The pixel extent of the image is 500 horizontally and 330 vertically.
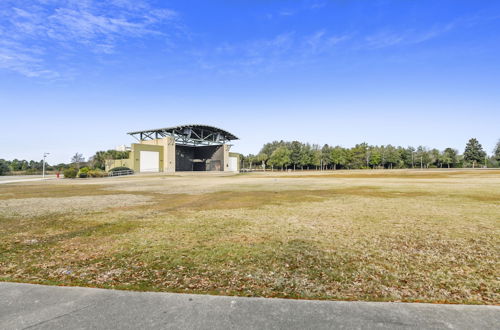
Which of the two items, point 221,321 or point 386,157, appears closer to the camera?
point 221,321

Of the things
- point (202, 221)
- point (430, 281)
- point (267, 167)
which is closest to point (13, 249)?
point (202, 221)

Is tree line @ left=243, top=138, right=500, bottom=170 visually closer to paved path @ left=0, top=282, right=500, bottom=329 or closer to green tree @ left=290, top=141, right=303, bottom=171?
green tree @ left=290, top=141, right=303, bottom=171

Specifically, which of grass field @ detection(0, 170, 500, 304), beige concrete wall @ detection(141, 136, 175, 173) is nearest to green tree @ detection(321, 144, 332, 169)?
beige concrete wall @ detection(141, 136, 175, 173)

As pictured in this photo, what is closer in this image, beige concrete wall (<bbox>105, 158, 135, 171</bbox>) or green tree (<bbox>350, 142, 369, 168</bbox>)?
beige concrete wall (<bbox>105, 158, 135, 171</bbox>)

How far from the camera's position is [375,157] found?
4414 inches

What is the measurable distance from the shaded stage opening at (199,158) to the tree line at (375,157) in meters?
36.1

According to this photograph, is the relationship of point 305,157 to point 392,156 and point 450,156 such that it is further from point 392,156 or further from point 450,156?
point 450,156

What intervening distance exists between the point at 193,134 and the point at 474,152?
124 metres

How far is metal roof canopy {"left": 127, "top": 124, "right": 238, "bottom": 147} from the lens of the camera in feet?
217

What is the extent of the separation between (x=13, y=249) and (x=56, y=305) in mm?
4063

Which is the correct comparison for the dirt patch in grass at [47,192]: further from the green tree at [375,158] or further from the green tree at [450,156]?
the green tree at [450,156]

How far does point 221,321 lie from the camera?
114 inches

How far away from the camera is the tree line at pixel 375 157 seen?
10875 cm

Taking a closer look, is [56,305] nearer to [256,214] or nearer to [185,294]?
[185,294]
